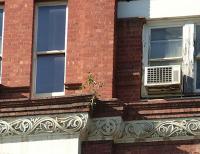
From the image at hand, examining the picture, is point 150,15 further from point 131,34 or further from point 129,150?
point 129,150

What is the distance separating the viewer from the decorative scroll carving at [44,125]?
19578 mm

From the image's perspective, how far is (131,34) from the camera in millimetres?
21062

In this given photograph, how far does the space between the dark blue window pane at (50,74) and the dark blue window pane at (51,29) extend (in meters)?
0.25

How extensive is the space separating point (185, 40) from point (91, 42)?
2017mm

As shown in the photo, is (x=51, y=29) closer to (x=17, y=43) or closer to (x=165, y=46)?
(x=17, y=43)

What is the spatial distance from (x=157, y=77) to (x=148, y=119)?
99 cm

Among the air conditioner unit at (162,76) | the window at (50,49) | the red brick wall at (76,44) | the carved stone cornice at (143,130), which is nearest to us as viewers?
the carved stone cornice at (143,130)

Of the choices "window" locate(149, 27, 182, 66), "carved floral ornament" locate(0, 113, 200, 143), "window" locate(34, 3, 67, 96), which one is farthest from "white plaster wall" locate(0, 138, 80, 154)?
"window" locate(149, 27, 182, 66)

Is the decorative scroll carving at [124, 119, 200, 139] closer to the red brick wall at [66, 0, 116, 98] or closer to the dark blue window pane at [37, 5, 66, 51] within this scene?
the red brick wall at [66, 0, 116, 98]

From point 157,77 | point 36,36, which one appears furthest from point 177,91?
point 36,36

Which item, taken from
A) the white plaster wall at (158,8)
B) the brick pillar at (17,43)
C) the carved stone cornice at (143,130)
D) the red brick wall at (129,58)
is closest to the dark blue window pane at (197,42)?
the white plaster wall at (158,8)

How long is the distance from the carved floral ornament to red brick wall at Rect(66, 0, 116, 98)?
0.81 meters

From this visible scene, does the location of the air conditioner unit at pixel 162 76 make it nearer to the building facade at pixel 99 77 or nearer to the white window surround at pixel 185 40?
the building facade at pixel 99 77

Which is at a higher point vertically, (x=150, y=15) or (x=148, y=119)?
(x=150, y=15)
